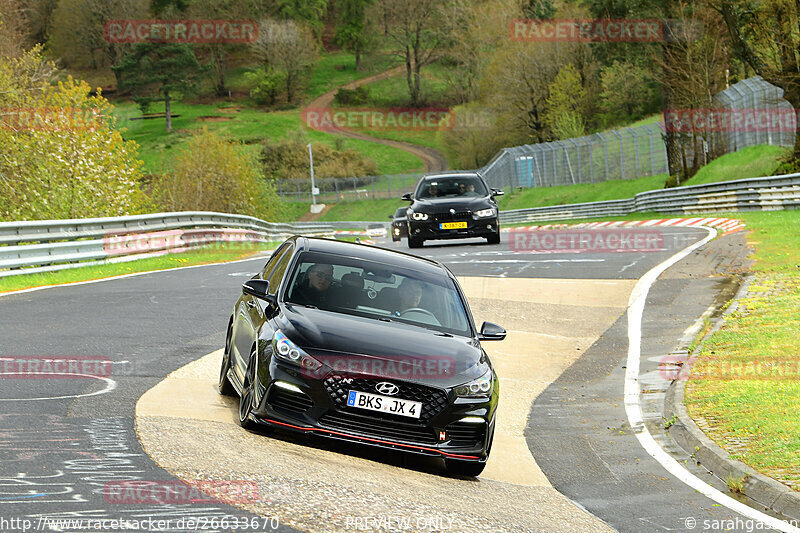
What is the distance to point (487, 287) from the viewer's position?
18.6 metres

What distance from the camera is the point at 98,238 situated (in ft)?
77.3

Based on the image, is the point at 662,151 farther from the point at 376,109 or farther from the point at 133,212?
the point at 376,109

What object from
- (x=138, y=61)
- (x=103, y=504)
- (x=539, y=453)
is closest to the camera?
(x=103, y=504)

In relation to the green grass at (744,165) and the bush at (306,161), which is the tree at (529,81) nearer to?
the bush at (306,161)

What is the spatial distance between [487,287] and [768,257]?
5795 mm

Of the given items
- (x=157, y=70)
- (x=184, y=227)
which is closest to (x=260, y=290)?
(x=184, y=227)

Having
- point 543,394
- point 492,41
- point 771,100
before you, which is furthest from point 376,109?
point 543,394

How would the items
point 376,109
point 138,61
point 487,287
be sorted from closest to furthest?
1. point 487,287
2. point 138,61
3. point 376,109

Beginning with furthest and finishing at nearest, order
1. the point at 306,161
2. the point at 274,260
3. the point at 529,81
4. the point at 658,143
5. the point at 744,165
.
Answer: the point at 306,161, the point at 529,81, the point at 658,143, the point at 744,165, the point at 274,260

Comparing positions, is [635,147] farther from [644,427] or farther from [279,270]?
[279,270]

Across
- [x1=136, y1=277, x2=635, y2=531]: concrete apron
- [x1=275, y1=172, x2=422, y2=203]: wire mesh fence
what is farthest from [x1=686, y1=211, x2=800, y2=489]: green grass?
[x1=275, y1=172, x2=422, y2=203]: wire mesh fence

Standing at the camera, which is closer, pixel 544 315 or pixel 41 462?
pixel 41 462

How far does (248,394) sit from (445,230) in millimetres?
18401

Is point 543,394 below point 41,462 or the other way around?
below
